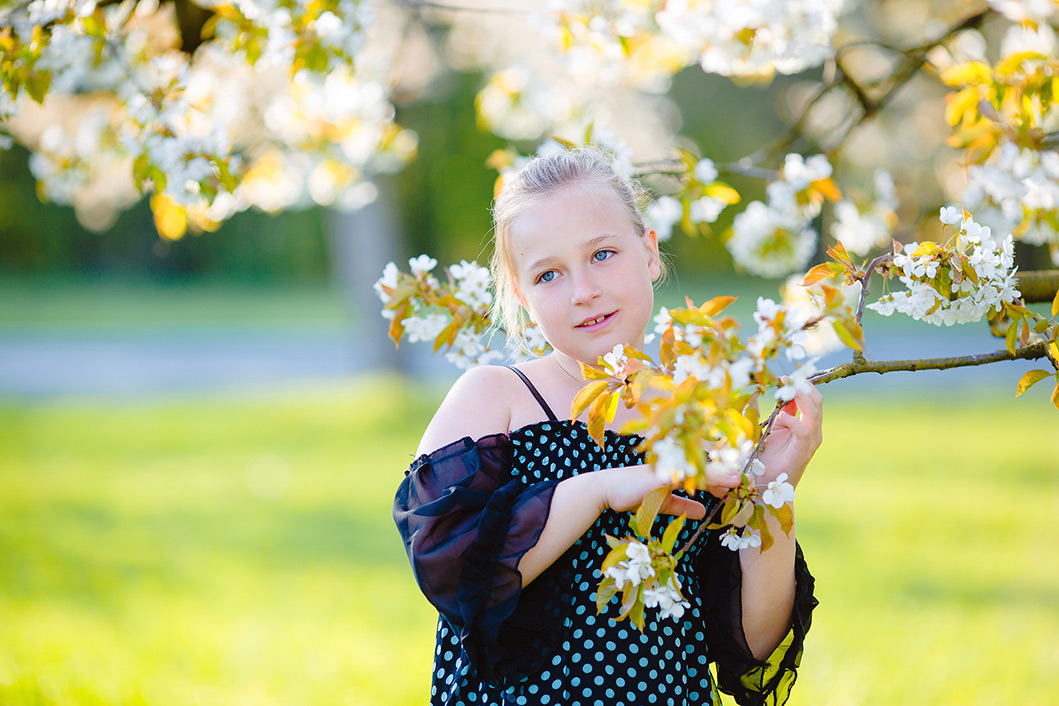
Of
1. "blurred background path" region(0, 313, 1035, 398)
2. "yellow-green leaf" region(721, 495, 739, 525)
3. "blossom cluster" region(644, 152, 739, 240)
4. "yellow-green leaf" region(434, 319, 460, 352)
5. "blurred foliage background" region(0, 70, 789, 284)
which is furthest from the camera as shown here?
"blurred foliage background" region(0, 70, 789, 284)

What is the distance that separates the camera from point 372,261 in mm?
8773

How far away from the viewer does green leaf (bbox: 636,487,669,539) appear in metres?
1.27

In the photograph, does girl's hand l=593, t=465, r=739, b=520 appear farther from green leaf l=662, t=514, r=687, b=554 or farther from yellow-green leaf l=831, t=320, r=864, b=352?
yellow-green leaf l=831, t=320, r=864, b=352

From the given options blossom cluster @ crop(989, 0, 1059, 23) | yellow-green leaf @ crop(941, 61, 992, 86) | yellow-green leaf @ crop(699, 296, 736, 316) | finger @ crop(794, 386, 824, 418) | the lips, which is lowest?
finger @ crop(794, 386, 824, 418)

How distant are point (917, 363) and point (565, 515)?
0.60 meters

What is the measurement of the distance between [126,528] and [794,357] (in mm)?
4683

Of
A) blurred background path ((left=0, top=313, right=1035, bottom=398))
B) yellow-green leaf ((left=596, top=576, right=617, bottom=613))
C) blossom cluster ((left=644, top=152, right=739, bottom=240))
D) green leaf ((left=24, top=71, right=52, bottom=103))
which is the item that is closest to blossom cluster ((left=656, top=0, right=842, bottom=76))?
blossom cluster ((left=644, top=152, right=739, bottom=240))

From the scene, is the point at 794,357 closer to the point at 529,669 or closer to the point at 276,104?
the point at 529,669

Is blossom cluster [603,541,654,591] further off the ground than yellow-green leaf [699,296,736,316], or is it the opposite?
yellow-green leaf [699,296,736,316]

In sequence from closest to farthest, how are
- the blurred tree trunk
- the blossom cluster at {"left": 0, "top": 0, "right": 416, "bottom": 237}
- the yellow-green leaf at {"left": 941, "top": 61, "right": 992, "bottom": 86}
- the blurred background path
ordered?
the yellow-green leaf at {"left": 941, "top": 61, "right": 992, "bottom": 86}
the blossom cluster at {"left": 0, "top": 0, "right": 416, "bottom": 237}
the blurred tree trunk
the blurred background path

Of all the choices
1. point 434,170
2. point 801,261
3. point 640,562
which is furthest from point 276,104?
point 434,170

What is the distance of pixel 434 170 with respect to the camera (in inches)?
812

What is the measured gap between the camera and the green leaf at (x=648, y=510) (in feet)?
4.18

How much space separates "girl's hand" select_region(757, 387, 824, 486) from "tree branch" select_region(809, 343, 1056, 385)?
40 millimetres
